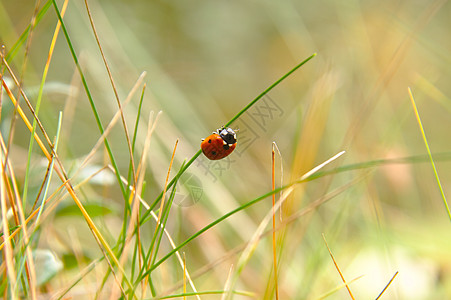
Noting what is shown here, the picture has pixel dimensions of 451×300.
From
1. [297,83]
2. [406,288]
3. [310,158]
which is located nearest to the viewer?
[406,288]

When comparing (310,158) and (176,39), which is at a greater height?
(176,39)

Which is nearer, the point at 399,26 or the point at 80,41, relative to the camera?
the point at 80,41

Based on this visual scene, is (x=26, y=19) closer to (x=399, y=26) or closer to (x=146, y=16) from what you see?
(x=146, y=16)

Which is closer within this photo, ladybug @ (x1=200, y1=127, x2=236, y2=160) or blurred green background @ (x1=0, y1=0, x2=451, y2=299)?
ladybug @ (x1=200, y1=127, x2=236, y2=160)

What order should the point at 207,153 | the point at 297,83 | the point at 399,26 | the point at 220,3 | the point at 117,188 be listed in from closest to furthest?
the point at 207,153 → the point at 117,188 → the point at 399,26 → the point at 297,83 → the point at 220,3

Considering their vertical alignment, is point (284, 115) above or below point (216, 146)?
above

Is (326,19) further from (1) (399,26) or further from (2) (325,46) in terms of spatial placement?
(1) (399,26)

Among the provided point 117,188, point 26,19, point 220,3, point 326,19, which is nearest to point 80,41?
point 26,19

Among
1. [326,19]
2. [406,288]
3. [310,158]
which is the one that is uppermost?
[326,19]

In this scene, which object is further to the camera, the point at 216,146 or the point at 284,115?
the point at 284,115
